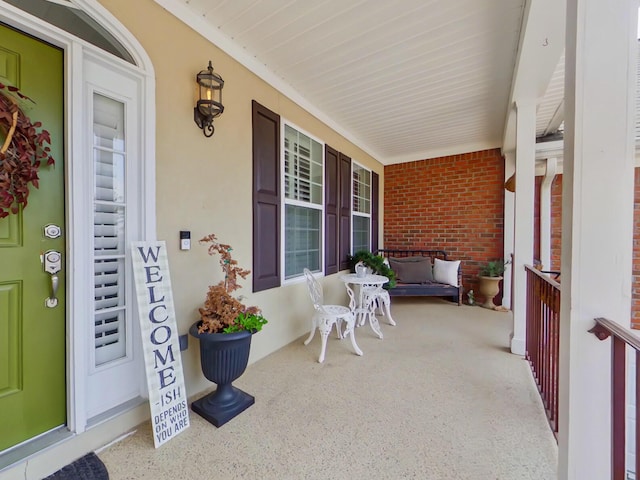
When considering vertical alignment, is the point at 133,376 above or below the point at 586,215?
below

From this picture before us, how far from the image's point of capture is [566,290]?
118 cm

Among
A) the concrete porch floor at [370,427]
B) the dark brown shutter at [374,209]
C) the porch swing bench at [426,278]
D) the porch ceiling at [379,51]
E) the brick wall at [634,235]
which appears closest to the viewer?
the concrete porch floor at [370,427]

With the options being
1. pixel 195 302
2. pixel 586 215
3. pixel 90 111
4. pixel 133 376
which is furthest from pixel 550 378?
pixel 90 111

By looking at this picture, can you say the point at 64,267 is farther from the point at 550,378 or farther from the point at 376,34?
the point at 550,378

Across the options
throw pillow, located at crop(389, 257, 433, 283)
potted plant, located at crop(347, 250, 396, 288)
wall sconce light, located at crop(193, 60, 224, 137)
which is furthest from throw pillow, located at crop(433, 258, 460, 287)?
wall sconce light, located at crop(193, 60, 224, 137)

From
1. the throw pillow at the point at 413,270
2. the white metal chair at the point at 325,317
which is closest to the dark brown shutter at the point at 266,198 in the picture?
the white metal chair at the point at 325,317

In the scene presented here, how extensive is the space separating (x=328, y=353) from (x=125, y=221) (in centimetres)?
208

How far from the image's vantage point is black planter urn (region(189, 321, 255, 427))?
1.80m

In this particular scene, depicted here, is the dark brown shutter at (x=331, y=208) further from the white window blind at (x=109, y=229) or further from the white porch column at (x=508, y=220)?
the white porch column at (x=508, y=220)

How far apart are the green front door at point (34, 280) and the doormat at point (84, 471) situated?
9.0 inches

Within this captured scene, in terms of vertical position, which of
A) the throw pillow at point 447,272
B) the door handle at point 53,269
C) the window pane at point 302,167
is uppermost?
the window pane at point 302,167

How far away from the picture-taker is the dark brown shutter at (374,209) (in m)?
5.38

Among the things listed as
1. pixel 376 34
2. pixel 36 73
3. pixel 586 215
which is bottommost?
pixel 586 215

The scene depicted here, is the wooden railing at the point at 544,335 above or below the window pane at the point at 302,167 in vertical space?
below
